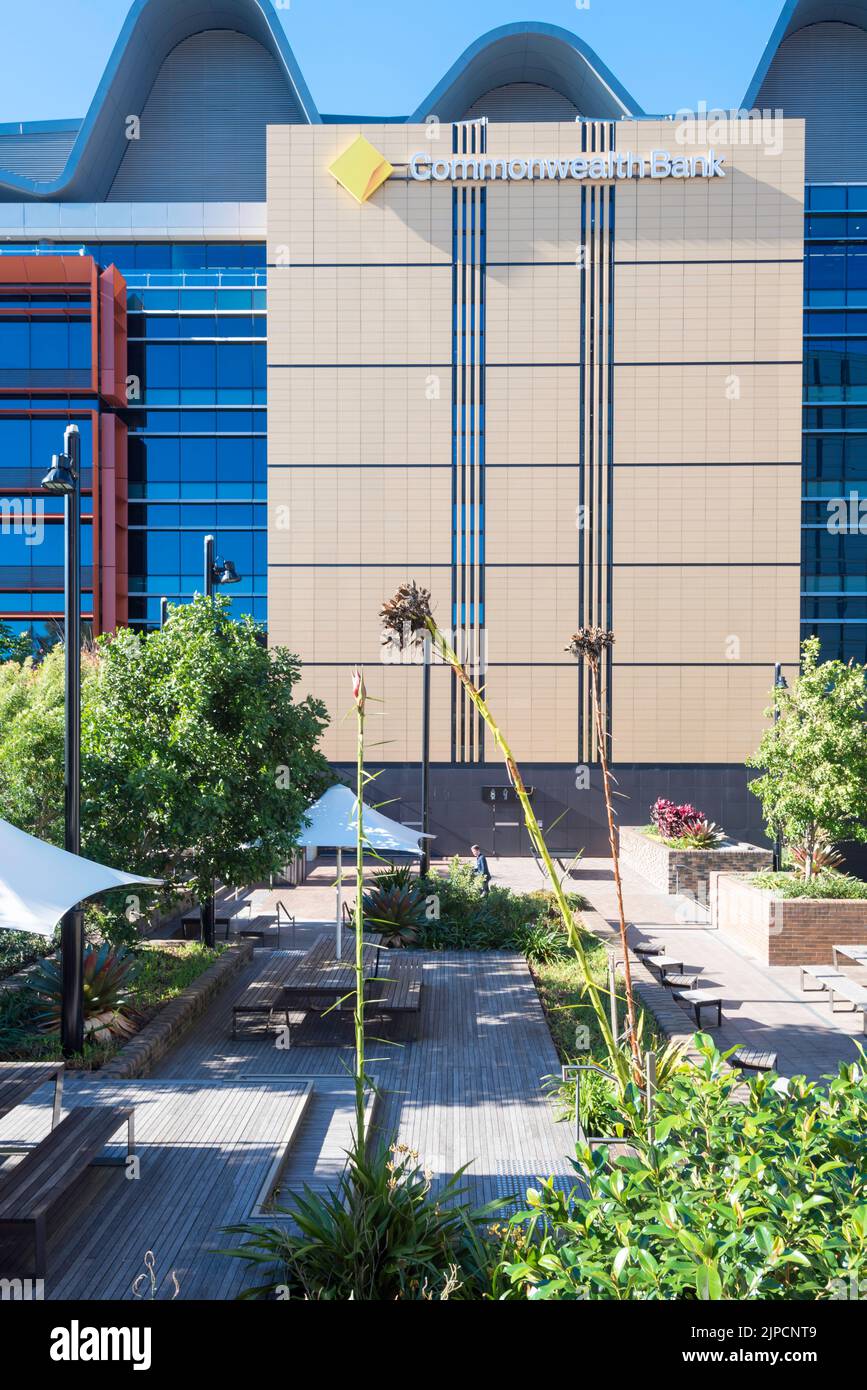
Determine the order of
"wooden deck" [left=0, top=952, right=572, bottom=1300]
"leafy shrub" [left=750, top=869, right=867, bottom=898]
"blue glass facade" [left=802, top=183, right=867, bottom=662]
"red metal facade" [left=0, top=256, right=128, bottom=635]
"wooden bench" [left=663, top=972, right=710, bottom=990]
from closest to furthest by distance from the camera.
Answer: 1. "wooden deck" [left=0, top=952, right=572, bottom=1300]
2. "wooden bench" [left=663, top=972, right=710, bottom=990]
3. "leafy shrub" [left=750, top=869, right=867, bottom=898]
4. "red metal facade" [left=0, top=256, right=128, bottom=635]
5. "blue glass facade" [left=802, top=183, right=867, bottom=662]

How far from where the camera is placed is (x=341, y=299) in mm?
28250

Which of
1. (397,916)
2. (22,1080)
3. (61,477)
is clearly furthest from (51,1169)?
(397,916)

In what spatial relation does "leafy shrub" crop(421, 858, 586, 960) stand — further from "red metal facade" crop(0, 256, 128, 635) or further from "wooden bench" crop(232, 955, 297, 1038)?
"red metal facade" crop(0, 256, 128, 635)

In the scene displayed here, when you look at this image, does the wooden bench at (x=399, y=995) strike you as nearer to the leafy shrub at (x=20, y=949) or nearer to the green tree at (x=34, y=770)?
the leafy shrub at (x=20, y=949)

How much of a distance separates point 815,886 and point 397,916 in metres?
8.25

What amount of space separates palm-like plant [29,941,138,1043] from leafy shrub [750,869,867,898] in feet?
38.8

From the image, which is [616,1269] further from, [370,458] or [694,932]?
[370,458]

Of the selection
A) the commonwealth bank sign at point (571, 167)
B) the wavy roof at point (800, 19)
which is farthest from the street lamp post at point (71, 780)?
the wavy roof at point (800, 19)

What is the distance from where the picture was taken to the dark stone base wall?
28.0 metres

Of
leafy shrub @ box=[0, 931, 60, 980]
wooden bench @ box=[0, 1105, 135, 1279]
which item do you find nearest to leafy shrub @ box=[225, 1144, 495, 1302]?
wooden bench @ box=[0, 1105, 135, 1279]

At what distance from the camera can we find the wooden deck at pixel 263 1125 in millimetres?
5797

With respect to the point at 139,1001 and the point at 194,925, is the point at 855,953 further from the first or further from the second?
the point at 194,925

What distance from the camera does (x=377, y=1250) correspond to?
15.5 ft

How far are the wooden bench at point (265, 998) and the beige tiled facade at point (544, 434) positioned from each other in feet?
51.8
